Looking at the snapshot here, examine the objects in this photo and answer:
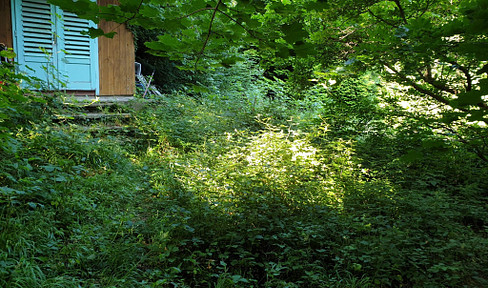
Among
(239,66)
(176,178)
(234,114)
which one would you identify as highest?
(239,66)

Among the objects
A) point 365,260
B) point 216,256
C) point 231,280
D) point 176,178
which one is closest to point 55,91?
point 176,178

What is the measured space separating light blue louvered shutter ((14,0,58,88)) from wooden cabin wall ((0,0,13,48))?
0.15 metres

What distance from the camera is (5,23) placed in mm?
7473

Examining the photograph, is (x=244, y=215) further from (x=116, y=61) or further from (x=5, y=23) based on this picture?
(x=5, y=23)

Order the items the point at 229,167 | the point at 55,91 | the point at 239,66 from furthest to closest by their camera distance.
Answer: the point at 239,66 → the point at 55,91 → the point at 229,167

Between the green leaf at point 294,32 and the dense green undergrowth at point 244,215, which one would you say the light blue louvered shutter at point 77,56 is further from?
the green leaf at point 294,32

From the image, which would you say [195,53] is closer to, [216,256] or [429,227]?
[216,256]

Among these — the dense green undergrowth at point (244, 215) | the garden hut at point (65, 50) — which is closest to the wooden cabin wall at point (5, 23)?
the garden hut at point (65, 50)

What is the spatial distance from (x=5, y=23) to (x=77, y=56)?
1.57 m

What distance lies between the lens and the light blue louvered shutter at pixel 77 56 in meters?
8.02

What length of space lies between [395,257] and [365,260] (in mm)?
328

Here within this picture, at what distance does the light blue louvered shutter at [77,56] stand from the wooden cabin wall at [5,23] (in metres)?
1.00

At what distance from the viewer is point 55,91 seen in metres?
6.81

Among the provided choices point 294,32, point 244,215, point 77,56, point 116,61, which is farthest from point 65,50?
point 294,32
